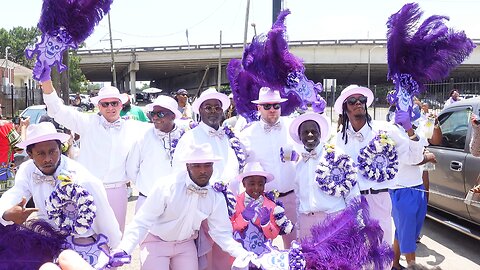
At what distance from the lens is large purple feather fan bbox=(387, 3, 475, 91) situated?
4242 mm

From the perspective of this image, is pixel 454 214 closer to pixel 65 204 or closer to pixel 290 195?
pixel 290 195

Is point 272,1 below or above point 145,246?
above

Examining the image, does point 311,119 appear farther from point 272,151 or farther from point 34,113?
point 34,113

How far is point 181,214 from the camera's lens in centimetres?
361

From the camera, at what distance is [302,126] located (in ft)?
13.9

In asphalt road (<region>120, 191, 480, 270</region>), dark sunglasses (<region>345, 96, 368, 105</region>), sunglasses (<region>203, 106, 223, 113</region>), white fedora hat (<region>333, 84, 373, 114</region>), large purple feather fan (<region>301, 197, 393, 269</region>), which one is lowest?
asphalt road (<region>120, 191, 480, 270</region>)

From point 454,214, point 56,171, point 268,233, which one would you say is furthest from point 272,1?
point 56,171

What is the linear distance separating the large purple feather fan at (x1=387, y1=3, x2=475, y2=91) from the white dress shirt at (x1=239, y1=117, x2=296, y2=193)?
121cm

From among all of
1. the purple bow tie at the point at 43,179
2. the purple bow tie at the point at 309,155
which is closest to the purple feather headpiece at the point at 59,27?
the purple bow tie at the point at 43,179

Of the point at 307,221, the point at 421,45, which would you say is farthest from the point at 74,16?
the point at 421,45

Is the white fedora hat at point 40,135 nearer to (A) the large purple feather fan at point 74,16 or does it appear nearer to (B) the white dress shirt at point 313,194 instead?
(A) the large purple feather fan at point 74,16

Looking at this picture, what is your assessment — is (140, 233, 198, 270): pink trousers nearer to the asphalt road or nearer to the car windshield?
the asphalt road

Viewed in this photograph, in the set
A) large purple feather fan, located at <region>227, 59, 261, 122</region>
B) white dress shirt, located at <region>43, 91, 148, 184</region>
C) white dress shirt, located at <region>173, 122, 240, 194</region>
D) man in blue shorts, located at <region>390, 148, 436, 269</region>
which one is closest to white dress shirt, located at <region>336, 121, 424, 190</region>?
man in blue shorts, located at <region>390, 148, 436, 269</region>

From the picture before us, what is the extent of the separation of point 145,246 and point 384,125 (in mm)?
2393
